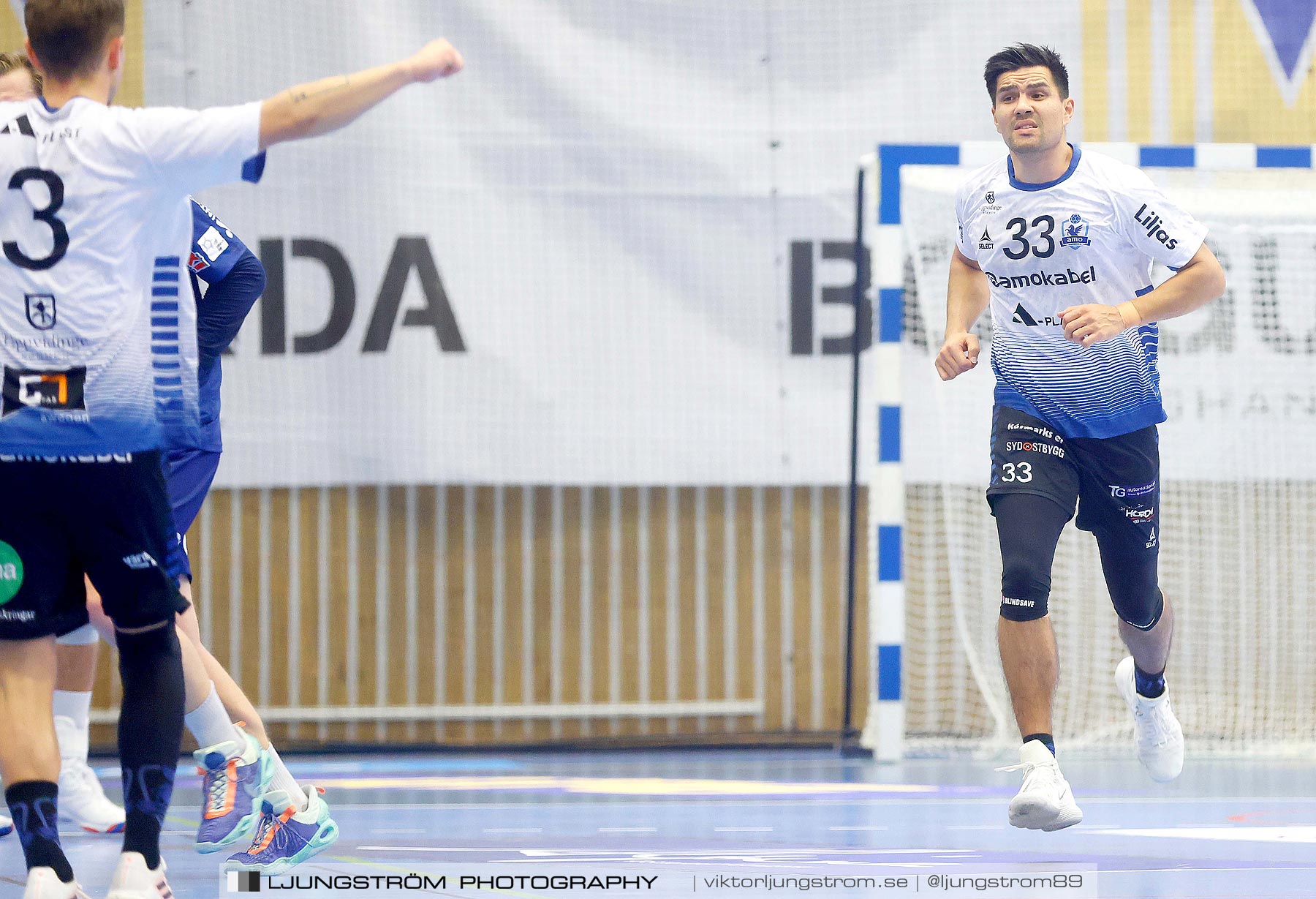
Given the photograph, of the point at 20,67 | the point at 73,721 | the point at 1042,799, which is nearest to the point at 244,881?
the point at 73,721

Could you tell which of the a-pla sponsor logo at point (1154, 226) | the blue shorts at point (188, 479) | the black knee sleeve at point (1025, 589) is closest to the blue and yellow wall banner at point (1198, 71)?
the a-pla sponsor logo at point (1154, 226)

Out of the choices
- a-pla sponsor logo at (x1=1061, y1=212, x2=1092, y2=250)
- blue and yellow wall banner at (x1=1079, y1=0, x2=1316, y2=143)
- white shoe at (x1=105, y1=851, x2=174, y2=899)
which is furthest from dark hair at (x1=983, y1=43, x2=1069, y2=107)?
blue and yellow wall banner at (x1=1079, y1=0, x2=1316, y2=143)

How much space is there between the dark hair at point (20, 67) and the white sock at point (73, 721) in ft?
6.60

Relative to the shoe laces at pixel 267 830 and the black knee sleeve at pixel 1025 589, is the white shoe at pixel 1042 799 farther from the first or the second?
the shoe laces at pixel 267 830

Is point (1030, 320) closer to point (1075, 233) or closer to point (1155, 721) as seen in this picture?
point (1075, 233)

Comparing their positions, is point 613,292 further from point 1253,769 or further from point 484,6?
point 1253,769

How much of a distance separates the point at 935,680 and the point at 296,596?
3.23 m

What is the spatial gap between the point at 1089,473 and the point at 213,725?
2.62m

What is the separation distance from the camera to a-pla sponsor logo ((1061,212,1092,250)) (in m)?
4.82

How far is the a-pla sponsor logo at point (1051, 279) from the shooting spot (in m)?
4.84

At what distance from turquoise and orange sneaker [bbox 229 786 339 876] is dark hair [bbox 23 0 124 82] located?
178 centimetres

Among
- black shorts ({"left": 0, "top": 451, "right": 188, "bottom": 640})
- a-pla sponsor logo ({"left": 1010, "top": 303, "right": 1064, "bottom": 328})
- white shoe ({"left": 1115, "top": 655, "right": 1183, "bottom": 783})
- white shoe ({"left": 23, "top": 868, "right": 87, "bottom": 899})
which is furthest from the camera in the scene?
white shoe ({"left": 1115, "top": 655, "right": 1183, "bottom": 783})

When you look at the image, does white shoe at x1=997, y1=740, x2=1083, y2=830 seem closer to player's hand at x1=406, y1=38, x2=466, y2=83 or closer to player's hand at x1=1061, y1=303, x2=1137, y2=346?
player's hand at x1=1061, y1=303, x2=1137, y2=346

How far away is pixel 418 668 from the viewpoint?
8352 millimetres
